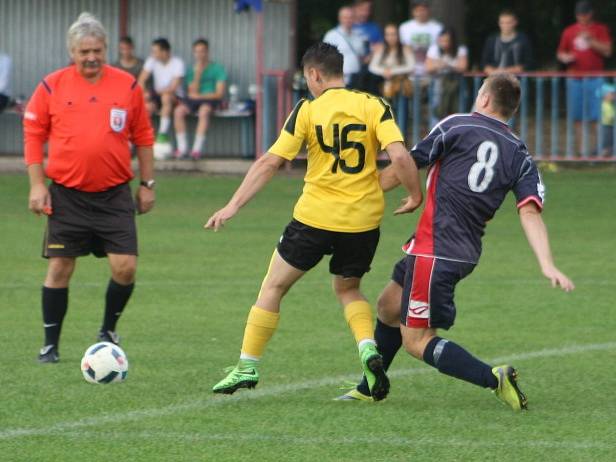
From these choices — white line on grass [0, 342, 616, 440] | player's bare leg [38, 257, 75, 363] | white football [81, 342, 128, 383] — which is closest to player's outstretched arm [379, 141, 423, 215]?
white line on grass [0, 342, 616, 440]

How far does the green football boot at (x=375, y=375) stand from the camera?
7305mm

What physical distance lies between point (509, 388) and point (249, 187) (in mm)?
1526

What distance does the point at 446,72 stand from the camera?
797 inches

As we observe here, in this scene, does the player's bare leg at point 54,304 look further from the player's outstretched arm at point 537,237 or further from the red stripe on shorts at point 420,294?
the player's outstretched arm at point 537,237

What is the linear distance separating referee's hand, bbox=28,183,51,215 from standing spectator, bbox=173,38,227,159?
12.4 metres

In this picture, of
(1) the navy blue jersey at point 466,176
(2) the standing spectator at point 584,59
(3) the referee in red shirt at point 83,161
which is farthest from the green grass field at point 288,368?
(2) the standing spectator at point 584,59

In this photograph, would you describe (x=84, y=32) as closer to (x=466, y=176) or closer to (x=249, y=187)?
(x=249, y=187)

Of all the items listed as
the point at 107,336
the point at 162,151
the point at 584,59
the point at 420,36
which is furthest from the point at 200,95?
the point at 107,336

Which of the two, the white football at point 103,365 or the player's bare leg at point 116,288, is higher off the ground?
the player's bare leg at point 116,288

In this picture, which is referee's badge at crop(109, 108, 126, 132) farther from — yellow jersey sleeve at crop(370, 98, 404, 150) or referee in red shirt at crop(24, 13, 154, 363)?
yellow jersey sleeve at crop(370, 98, 404, 150)

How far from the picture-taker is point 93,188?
27.8ft

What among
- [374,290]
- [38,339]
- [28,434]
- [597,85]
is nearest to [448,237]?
[28,434]

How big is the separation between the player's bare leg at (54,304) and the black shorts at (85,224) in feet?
0.39

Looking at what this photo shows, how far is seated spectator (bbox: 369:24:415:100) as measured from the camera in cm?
2006
